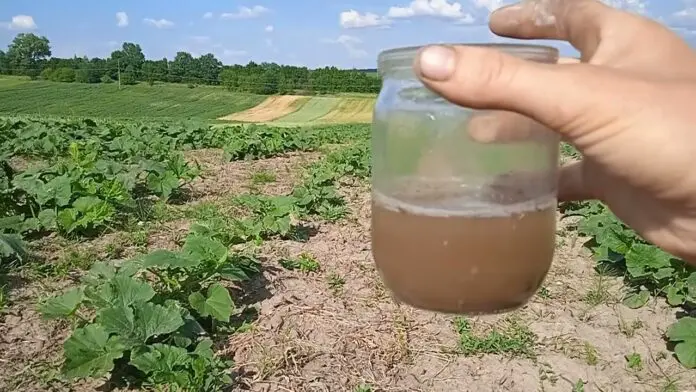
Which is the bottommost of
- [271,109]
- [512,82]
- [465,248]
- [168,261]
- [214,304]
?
[271,109]

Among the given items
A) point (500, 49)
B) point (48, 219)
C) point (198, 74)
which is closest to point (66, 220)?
point (48, 219)

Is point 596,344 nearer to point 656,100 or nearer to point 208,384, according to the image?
point 208,384

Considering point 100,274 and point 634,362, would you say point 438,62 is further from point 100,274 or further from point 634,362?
point 634,362

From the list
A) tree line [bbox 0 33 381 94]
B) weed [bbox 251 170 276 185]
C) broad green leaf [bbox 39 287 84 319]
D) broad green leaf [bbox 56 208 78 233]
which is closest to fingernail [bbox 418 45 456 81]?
broad green leaf [bbox 39 287 84 319]

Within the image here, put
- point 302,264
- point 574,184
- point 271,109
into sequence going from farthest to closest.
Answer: point 271,109
point 302,264
point 574,184

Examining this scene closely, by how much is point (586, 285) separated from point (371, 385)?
2.23 meters

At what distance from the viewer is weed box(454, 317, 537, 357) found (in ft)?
13.5

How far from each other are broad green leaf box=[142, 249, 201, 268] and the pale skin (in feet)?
8.41

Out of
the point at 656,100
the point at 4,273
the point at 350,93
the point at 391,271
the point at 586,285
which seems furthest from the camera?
the point at 350,93

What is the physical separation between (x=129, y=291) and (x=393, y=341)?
1.47 meters

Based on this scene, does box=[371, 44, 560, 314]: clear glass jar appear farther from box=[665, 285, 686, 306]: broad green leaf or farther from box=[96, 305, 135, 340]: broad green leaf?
box=[665, 285, 686, 306]: broad green leaf

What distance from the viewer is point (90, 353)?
10.9ft

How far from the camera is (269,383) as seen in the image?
3.61 meters

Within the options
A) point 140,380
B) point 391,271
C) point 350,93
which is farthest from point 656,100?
point 350,93
